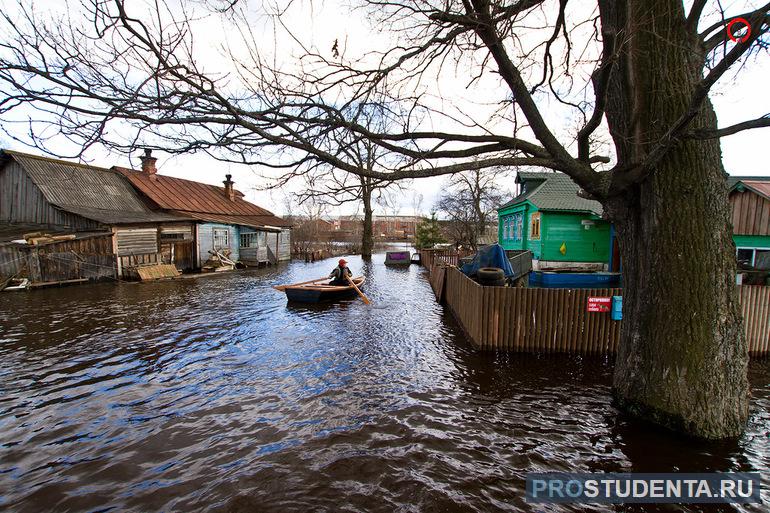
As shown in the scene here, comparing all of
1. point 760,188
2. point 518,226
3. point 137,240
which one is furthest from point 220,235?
point 760,188

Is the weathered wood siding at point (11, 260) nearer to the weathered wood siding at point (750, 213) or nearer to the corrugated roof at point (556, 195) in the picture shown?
the corrugated roof at point (556, 195)

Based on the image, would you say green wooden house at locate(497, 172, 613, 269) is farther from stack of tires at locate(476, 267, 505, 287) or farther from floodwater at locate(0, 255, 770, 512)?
floodwater at locate(0, 255, 770, 512)

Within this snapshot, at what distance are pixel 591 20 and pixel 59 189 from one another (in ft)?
84.2

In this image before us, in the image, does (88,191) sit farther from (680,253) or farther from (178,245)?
(680,253)

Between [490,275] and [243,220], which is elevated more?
[243,220]

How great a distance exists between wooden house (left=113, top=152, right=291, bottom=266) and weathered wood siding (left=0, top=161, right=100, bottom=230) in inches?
172

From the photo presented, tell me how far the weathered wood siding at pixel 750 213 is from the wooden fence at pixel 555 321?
7.72 meters

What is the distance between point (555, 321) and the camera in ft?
26.0

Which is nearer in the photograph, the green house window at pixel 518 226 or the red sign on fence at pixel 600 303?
the red sign on fence at pixel 600 303

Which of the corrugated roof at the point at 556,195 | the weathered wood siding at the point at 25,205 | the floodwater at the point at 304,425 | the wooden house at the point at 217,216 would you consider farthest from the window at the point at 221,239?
the corrugated roof at the point at 556,195

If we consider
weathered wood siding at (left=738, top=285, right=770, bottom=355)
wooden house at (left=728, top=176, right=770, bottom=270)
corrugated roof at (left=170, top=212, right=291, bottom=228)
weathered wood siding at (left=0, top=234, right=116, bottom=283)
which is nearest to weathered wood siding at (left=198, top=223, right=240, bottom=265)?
corrugated roof at (left=170, top=212, right=291, bottom=228)

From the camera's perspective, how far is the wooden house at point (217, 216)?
2488 centimetres

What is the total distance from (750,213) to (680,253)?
44.6ft

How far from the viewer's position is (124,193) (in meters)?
23.8
